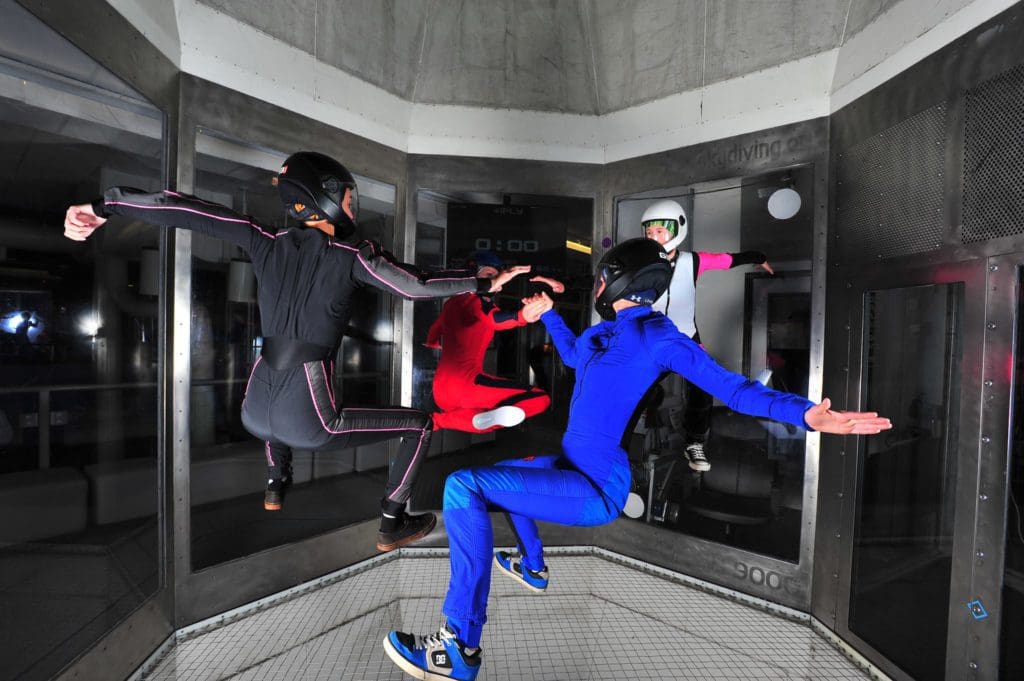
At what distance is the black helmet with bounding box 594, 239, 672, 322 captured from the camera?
240cm

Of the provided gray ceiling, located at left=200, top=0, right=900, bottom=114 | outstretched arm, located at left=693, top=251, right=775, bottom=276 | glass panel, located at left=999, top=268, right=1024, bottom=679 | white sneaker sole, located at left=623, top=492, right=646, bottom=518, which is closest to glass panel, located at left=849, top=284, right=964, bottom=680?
glass panel, located at left=999, top=268, right=1024, bottom=679

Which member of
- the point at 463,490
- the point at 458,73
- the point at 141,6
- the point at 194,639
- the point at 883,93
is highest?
the point at 458,73

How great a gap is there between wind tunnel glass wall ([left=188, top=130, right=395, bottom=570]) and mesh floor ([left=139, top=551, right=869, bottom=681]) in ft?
1.89

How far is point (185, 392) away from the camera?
3150mm

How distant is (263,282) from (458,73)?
2875 millimetres

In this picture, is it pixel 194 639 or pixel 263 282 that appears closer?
pixel 263 282

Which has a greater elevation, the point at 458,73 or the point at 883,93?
the point at 458,73

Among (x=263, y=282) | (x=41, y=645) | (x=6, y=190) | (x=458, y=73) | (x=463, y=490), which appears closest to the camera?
(x=463, y=490)

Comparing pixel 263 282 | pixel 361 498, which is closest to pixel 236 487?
pixel 361 498

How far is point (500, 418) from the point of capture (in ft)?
10.5

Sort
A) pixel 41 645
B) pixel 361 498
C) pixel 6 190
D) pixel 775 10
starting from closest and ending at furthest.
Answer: pixel 41 645
pixel 775 10
pixel 6 190
pixel 361 498

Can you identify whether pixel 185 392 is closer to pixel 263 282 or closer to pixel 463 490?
pixel 263 282

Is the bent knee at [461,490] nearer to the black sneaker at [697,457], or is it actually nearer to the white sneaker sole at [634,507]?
the black sneaker at [697,457]

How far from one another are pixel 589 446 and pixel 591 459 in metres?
0.06
